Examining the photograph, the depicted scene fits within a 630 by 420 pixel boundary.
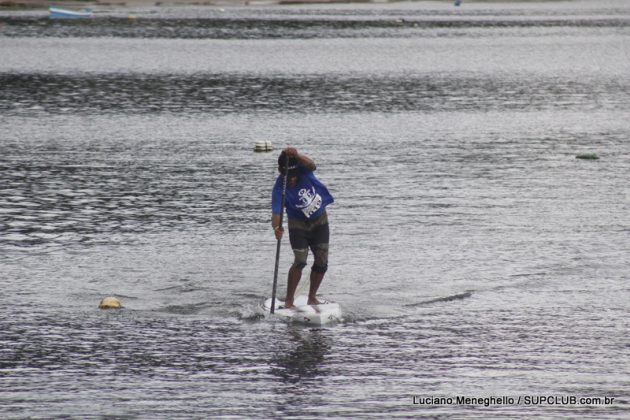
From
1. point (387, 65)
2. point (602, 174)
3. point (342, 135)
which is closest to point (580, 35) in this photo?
point (387, 65)

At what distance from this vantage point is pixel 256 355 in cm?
1510

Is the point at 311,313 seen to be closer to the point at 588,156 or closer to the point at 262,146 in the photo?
the point at 588,156

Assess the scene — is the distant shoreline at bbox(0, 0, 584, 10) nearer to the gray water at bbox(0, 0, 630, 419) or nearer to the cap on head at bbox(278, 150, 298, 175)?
the gray water at bbox(0, 0, 630, 419)

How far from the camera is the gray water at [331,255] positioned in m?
13.9

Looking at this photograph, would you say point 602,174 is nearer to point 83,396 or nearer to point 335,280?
point 335,280

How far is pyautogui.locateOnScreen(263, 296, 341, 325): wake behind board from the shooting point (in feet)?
54.1

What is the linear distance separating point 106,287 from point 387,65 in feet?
172

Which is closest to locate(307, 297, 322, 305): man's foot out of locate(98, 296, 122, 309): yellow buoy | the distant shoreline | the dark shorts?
the dark shorts

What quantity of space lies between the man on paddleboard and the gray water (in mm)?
704

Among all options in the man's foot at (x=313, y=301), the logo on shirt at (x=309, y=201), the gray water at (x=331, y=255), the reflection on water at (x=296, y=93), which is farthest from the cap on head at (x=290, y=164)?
the reflection on water at (x=296, y=93)

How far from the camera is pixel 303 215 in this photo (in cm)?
1678

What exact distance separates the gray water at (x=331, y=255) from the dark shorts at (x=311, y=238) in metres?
0.86

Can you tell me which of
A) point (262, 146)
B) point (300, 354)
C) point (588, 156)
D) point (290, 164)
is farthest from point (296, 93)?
point (300, 354)

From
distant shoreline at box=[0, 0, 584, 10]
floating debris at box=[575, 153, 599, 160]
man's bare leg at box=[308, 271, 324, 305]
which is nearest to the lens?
man's bare leg at box=[308, 271, 324, 305]
